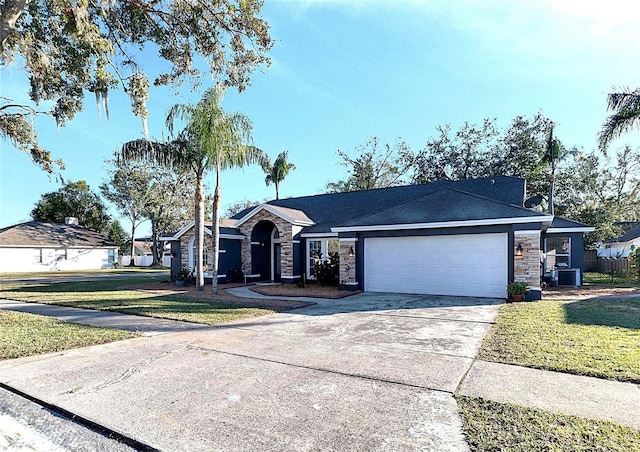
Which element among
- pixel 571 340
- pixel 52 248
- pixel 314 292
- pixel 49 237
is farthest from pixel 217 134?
pixel 49 237

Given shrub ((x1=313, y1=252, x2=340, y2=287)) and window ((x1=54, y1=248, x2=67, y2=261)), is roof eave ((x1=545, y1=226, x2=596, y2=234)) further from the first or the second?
window ((x1=54, y1=248, x2=67, y2=261))

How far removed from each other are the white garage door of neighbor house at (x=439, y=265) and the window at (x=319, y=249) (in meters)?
3.09

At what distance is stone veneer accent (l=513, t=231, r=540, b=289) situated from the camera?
11.1m

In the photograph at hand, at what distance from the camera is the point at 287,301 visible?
11.4 m

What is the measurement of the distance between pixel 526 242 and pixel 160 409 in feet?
36.8

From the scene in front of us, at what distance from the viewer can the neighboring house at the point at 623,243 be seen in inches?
1185

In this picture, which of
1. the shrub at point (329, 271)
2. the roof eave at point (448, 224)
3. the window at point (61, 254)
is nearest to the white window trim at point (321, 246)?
the shrub at point (329, 271)

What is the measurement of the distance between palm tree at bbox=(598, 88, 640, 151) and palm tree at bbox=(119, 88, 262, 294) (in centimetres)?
1364

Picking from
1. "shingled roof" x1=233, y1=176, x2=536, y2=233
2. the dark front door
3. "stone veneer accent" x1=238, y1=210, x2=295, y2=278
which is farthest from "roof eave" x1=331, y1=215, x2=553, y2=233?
the dark front door

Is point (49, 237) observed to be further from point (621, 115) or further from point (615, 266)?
point (615, 266)

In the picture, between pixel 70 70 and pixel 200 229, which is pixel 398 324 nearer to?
pixel 200 229

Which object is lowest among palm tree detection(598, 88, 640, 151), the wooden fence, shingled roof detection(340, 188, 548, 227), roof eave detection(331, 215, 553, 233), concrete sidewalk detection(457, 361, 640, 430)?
the wooden fence

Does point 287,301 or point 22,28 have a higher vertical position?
point 22,28

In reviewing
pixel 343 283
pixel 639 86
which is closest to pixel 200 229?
pixel 343 283
